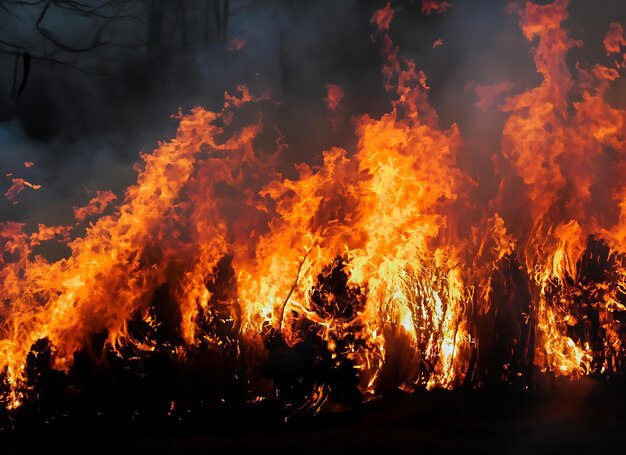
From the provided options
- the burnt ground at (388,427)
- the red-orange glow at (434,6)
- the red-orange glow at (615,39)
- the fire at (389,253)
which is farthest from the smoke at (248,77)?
the burnt ground at (388,427)

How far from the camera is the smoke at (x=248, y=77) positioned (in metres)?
6.15

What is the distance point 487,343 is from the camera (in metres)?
5.54

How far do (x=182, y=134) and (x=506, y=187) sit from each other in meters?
3.36

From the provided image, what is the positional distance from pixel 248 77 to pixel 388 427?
439 centimetres

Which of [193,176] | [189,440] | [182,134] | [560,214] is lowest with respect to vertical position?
[189,440]

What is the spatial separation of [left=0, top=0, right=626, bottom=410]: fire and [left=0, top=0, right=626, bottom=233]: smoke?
1.35 feet

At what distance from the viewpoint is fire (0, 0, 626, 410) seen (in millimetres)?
5477

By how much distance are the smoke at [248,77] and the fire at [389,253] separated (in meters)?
0.41

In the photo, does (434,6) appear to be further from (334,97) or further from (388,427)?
(388,427)

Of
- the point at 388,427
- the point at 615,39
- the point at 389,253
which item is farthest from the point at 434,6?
the point at 388,427

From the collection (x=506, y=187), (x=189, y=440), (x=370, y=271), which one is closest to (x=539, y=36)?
(x=506, y=187)

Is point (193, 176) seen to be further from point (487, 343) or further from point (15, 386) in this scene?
point (487, 343)

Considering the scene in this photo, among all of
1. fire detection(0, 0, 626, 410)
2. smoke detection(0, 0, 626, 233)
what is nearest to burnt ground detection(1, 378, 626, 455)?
fire detection(0, 0, 626, 410)

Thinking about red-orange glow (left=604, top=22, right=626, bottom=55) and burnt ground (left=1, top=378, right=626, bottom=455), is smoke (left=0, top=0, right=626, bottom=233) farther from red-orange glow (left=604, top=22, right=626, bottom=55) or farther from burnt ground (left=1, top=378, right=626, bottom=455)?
burnt ground (left=1, top=378, right=626, bottom=455)
